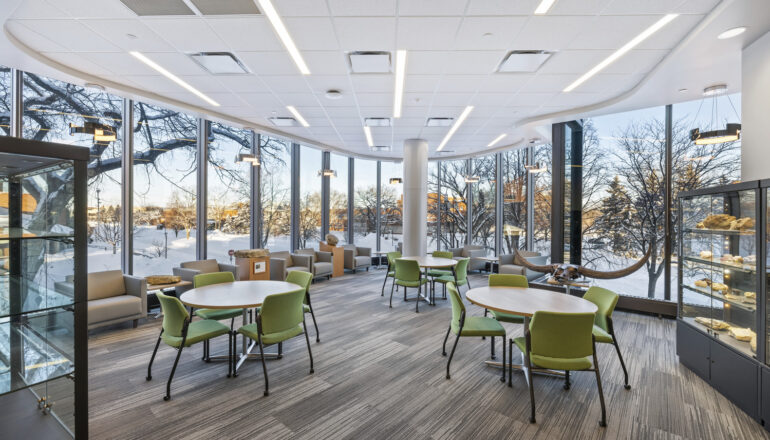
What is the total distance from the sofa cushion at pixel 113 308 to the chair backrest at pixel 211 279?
1.55 m

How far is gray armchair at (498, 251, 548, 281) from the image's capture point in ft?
24.3

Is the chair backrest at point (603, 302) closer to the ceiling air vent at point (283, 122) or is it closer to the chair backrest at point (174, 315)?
the chair backrest at point (174, 315)

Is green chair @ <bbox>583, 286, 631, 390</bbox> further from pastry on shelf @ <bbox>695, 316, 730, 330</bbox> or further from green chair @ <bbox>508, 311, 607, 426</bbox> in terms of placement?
pastry on shelf @ <bbox>695, 316, 730, 330</bbox>

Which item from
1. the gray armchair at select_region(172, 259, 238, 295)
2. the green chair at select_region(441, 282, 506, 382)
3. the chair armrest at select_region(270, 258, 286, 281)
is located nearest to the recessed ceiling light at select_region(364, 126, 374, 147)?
the chair armrest at select_region(270, 258, 286, 281)

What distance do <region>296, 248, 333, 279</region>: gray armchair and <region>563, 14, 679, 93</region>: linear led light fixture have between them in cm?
639

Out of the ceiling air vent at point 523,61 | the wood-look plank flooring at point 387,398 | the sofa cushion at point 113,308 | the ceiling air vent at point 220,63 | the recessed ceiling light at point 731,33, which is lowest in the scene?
the wood-look plank flooring at point 387,398

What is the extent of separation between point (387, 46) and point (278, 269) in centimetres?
547

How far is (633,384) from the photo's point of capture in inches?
131

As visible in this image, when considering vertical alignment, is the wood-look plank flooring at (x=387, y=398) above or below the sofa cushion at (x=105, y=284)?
below

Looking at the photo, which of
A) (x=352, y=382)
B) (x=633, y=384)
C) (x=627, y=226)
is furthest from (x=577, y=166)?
(x=352, y=382)

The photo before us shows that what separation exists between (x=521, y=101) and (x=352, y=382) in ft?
16.3

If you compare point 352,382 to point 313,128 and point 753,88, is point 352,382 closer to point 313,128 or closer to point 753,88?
point 753,88

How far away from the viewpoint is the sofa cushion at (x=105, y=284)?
4.80 m

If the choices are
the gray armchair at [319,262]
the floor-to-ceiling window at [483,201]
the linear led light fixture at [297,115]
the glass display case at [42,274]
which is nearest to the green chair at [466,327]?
the glass display case at [42,274]
